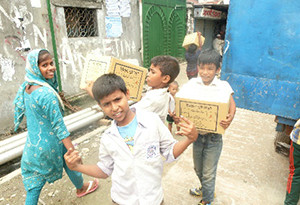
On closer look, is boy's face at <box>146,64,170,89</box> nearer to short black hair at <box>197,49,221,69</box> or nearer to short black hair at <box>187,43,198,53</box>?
short black hair at <box>197,49,221,69</box>

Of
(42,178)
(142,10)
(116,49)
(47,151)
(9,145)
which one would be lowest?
(9,145)

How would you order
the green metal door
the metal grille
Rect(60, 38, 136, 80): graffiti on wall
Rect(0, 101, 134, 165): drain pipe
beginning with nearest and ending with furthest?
Rect(0, 101, 134, 165): drain pipe → Rect(60, 38, 136, 80): graffiti on wall → the metal grille → the green metal door

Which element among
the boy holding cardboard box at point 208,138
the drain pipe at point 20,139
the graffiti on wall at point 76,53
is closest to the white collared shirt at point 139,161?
the boy holding cardboard box at point 208,138

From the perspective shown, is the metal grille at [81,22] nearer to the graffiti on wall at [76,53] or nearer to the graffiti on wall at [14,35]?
the graffiti on wall at [76,53]

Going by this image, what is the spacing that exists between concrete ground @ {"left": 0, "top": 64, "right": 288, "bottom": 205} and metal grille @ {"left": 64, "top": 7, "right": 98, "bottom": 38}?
3.33 metres

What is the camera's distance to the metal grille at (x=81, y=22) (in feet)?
17.5

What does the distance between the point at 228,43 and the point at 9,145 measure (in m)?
3.32

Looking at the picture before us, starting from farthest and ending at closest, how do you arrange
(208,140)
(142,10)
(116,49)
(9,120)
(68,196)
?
(142,10) → (116,49) → (9,120) → (68,196) → (208,140)

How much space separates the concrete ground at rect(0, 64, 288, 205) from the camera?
93.3 inches

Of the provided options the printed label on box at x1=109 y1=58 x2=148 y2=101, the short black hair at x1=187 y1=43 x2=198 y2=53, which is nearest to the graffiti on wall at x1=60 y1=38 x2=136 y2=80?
the short black hair at x1=187 y1=43 x2=198 y2=53

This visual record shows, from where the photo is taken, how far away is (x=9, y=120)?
419 centimetres

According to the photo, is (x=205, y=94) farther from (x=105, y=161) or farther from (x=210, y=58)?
(x=105, y=161)

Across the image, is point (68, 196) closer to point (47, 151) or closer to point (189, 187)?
point (47, 151)

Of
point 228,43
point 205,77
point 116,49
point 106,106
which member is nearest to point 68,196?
point 106,106
